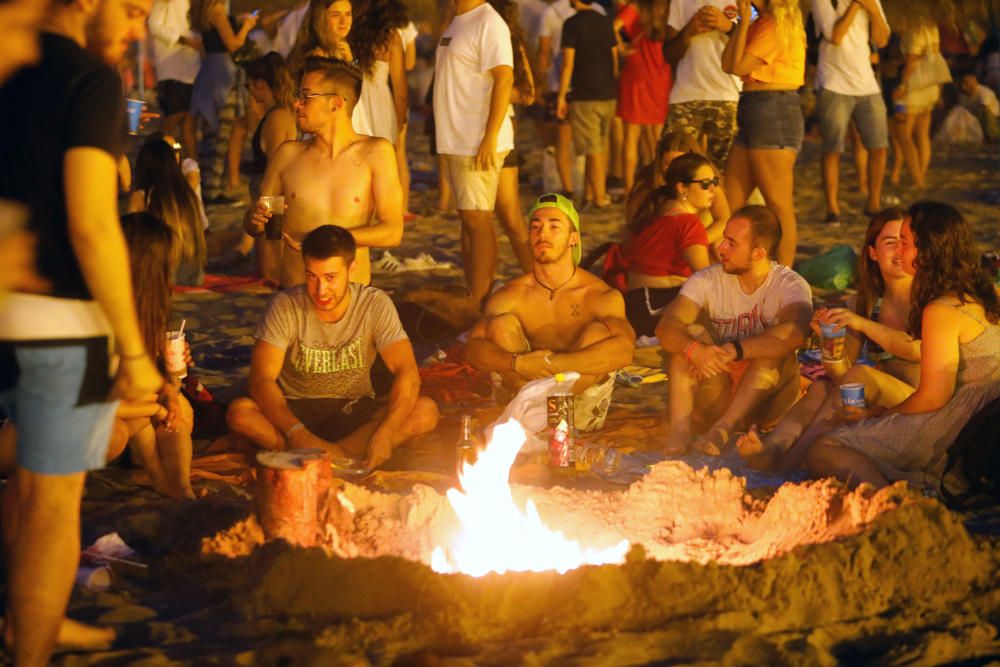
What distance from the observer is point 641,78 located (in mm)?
13359

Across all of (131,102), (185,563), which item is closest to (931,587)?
(185,563)

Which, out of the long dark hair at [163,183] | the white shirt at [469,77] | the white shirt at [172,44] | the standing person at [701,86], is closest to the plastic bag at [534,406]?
the white shirt at [469,77]

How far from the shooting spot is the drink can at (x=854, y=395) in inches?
234

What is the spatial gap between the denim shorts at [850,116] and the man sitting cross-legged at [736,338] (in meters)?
5.39

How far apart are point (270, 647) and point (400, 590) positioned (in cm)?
48

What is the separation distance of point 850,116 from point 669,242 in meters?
4.59

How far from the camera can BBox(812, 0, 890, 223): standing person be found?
11.7 m

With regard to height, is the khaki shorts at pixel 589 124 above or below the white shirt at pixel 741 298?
above

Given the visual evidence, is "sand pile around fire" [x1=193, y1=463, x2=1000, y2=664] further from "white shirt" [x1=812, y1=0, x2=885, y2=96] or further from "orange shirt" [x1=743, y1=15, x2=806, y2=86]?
"white shirt" [x1=812, y1=0, x2=885, y2=96]

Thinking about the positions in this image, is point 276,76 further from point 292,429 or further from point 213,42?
point 292,429

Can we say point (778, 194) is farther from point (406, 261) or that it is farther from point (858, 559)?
point (858, 559)

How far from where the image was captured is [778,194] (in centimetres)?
912

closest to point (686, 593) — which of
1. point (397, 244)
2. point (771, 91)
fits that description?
point (397, 244)

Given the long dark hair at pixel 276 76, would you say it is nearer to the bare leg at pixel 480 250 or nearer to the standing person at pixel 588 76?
the bare leg at pixel 480 250
